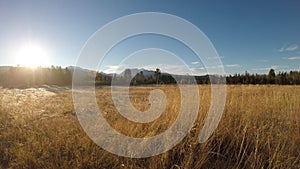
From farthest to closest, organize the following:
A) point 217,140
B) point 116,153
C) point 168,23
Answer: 1. point 168,23
2. point 217,140
3. point 116,153

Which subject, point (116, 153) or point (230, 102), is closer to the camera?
point (116, 153)

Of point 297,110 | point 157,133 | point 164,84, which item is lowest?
point 157,133

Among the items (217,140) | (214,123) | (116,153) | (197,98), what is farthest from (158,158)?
(197,98)

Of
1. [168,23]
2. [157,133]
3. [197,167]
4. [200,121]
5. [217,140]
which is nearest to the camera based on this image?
[197,167]

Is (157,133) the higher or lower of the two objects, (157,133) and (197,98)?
the lower

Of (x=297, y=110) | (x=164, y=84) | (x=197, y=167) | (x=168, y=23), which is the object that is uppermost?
(x=168, y=23)

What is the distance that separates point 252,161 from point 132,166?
146 cm

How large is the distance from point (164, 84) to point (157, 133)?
2.08m

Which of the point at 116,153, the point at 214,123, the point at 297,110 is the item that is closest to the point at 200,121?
the point at 214,123

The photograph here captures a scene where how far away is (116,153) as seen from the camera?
2.62 meters

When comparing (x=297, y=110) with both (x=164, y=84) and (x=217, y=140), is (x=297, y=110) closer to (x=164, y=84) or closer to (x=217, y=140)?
(x=217, y=140)

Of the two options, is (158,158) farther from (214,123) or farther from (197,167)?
(214,123)

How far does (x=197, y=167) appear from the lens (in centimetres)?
225

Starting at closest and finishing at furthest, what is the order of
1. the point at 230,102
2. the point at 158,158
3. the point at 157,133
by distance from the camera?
the point at 158,158, the point at 157,133, the point at 230,102
